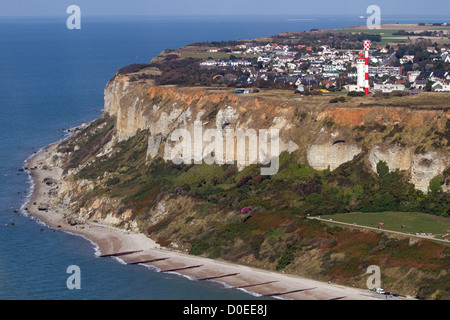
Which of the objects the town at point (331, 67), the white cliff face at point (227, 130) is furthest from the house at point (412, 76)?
the white cliff face at point (227, 130)

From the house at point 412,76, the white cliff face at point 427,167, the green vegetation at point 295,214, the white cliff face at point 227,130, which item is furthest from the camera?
the house at point 412,76

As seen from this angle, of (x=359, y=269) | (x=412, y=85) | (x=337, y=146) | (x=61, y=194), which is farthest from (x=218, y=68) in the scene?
(x=359, y=269)

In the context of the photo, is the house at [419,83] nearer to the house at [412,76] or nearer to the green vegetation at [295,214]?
the house at [412,76]

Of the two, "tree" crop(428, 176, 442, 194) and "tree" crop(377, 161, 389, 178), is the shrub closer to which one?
"tree" crop(377, 161, 389, 178)

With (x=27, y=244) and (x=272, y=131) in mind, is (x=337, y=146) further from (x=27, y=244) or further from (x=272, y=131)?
(x=27, y=244)

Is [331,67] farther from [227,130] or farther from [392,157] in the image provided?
[392,157]

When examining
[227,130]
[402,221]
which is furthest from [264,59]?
[402,221]

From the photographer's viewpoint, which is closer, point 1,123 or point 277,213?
point 277,213
